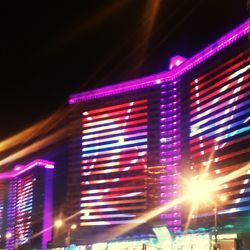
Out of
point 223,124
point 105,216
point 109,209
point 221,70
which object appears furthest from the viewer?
point 109,209

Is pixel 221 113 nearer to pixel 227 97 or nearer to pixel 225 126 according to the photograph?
pixel 225 126

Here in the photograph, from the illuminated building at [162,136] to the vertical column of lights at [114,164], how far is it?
0.26m

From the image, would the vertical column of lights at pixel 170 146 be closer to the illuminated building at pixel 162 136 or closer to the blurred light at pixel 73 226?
the illuminated building at pixel 162 136

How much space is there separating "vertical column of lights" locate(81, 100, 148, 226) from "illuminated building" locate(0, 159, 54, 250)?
26.6 meters

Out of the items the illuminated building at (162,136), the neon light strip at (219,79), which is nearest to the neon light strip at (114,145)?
the illuminated building at (162,136)

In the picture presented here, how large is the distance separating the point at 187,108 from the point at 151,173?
19171 millimetres

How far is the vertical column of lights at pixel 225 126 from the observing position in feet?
326

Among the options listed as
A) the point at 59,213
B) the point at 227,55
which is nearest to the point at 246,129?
the point at 227,55

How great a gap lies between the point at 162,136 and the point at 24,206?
77.3m

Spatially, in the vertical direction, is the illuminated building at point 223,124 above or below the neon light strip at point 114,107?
below

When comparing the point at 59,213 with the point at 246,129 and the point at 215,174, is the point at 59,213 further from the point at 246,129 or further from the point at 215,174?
the point at 246,129

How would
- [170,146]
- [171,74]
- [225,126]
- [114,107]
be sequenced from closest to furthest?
1. [225,126]
2. [170,146]
3. [171,74]
4. [114,107]

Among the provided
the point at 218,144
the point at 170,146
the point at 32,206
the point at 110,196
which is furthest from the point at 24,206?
the point at 218,144

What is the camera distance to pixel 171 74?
421ft
